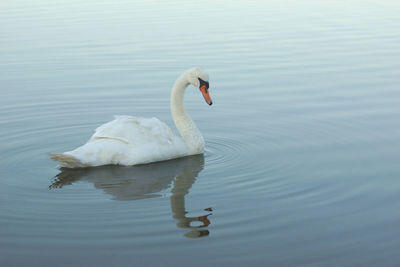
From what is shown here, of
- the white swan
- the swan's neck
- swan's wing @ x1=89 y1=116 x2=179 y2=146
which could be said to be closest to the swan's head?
the swan's neck

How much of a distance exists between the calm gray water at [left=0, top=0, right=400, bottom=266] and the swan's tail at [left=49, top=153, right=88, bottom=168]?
11cm

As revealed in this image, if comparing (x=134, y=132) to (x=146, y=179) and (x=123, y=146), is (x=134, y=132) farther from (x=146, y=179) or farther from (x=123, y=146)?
(x=146, y=179)

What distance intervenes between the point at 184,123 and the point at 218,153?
759 mm

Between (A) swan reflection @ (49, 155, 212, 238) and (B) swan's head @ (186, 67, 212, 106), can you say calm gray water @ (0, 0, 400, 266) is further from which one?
(B) swan's head @ (186, 67, 212, 106)

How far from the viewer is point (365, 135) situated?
34.2ft

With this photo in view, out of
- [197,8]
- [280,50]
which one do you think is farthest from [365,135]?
[197,8]

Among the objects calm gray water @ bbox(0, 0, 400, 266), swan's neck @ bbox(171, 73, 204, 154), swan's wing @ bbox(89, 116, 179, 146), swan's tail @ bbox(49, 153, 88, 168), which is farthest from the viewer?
swan's neck @ bbox(171, 73, 204, 154)

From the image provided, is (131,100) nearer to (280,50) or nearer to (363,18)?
(280,50)

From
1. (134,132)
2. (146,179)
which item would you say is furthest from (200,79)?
(146,179)

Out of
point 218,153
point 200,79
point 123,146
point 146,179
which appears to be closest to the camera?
point 146,179

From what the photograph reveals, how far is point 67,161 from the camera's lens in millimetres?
8953

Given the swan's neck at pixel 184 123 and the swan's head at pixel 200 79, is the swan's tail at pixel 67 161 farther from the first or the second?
the swan's head at pixel 200 79

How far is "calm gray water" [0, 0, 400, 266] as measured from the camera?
6.63m

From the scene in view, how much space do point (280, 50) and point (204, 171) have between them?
374 inches
